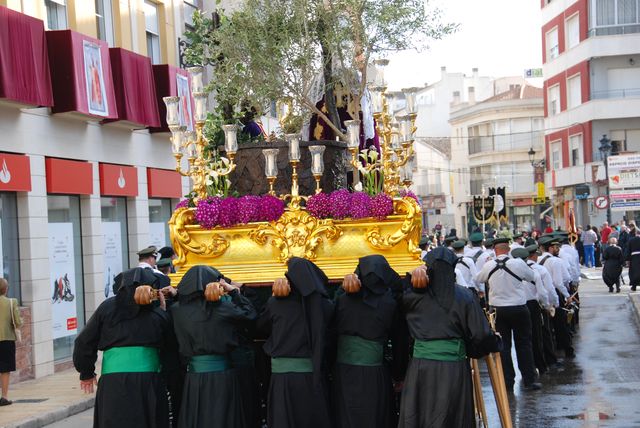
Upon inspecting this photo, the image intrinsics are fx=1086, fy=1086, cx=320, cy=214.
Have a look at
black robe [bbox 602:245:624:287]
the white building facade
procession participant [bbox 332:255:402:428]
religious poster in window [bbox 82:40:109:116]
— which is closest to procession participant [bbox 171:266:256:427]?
procession participant [bbox 332:255:402:428]

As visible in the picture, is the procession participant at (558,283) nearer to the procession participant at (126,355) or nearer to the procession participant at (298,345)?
the procession participant at (298,345)

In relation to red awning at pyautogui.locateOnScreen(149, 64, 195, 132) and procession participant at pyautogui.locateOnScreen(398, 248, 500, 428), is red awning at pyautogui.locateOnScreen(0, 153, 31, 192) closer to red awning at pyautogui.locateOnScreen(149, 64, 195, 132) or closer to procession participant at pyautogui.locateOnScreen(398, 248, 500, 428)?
red awning at pyautogui.locateOnScreen(149, 64, 195, 132)

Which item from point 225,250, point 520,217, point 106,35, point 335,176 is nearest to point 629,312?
point 106,35

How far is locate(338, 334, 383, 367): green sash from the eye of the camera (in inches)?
366

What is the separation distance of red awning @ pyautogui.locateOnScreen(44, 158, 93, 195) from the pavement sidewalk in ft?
10.8

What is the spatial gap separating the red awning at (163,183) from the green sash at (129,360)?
14.3 meters

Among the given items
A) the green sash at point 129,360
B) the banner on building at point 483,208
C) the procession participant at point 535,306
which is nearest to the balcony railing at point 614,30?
the banner on building at point 483,208

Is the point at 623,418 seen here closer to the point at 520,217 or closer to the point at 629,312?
the point at 629,312

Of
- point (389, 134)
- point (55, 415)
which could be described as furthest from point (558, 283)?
point (55, 415)

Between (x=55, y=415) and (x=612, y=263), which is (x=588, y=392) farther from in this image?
(x=612, y=263)

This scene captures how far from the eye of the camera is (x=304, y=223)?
10492mm

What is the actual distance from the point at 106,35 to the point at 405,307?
14.1 meters

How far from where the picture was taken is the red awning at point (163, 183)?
23281mm

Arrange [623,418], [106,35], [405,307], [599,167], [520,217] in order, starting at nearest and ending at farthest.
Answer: [405,307] → [623,418] → [106,35] → [599,167] → [520,217]
